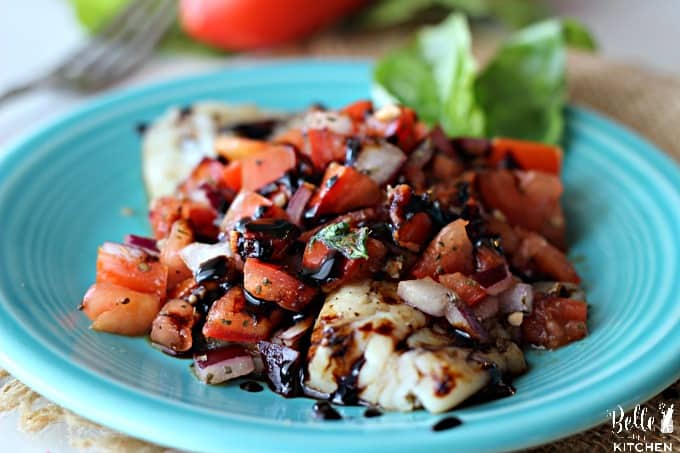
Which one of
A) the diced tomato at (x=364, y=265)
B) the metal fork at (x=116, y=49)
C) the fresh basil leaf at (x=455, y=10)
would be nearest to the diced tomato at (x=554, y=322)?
the diced tomato at (x=364, y=265)

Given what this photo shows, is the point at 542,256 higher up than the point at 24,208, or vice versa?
the point at 24,208

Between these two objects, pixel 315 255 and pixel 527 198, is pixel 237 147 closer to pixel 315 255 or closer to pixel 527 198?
pixel 315 255

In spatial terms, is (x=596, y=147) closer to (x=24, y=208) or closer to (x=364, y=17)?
(x=364, y=17)

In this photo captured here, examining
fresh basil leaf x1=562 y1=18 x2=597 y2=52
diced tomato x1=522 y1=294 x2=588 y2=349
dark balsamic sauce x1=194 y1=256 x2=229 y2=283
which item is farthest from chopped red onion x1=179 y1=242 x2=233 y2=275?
fresh basil leaf x1=562 y1=18 x2=597 y2=52

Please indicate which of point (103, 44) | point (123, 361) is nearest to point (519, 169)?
point (123, 361)

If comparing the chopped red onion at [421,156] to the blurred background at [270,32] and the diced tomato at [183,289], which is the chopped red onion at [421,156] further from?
the blurred background at [270,32]

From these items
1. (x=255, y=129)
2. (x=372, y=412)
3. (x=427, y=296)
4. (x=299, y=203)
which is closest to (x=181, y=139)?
(x=255, y=129)
